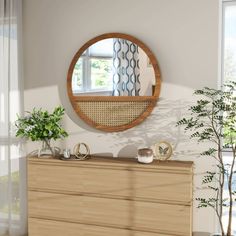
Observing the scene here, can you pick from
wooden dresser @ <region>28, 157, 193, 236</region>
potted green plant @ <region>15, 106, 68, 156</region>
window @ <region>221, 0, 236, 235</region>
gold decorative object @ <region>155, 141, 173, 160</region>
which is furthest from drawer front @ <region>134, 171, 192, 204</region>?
potted green plant @ <region>15, 106, 68, 156</region>

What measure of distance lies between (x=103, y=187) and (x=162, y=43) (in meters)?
1.48

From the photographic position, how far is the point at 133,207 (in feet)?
11.0

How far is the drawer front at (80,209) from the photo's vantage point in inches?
134

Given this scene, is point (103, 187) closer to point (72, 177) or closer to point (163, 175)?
point (72, 177)

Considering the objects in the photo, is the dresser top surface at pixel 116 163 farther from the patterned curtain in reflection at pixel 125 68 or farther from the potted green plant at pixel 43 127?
the patterned curtain in reflection at pixel 125 68

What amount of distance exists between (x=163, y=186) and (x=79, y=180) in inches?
32.4

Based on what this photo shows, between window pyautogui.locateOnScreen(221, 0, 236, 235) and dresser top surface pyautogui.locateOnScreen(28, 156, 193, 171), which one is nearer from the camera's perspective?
dresser top surface pyautogui.locateOnScreen(28, 156, 193, 171)

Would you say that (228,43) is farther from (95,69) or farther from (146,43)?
(95,69)

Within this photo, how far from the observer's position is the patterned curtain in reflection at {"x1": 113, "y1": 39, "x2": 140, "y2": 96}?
142 inches

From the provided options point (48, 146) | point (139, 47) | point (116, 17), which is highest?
point (116, 17)

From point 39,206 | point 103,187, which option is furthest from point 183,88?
point 39,206

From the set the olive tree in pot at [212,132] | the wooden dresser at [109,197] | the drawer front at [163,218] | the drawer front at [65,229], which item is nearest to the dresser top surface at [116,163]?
the wooden dresser at [109,197]

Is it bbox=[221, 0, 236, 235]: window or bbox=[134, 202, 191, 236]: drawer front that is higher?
bbox=[221, 0, 236, 235]: window

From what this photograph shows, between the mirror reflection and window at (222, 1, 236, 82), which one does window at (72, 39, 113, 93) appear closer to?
the mirror reflection
